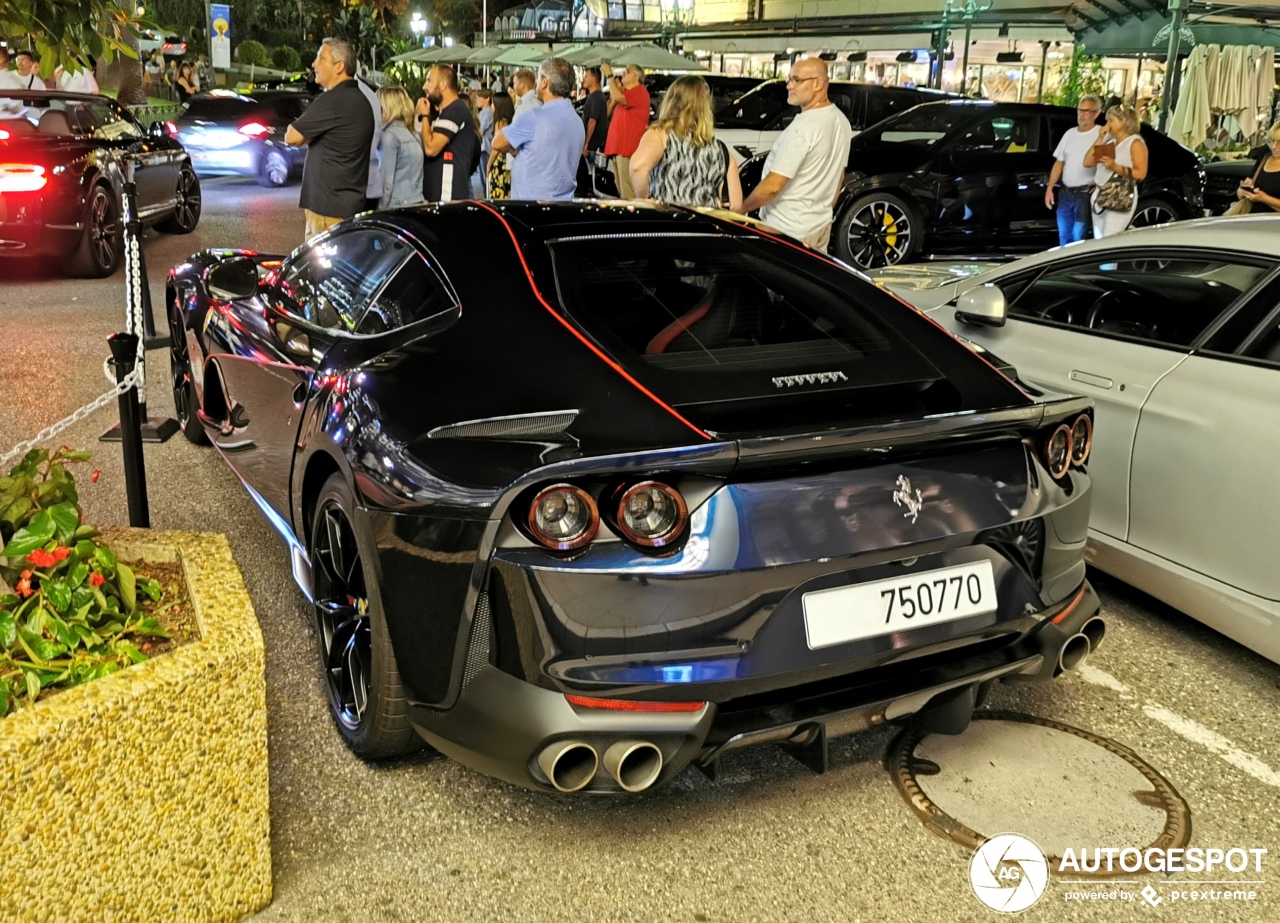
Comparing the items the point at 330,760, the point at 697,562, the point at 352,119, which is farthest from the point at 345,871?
the point at 352,119

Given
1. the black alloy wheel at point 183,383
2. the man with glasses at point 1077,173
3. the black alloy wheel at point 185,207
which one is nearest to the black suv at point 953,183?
the man with glasses at point 1077,173

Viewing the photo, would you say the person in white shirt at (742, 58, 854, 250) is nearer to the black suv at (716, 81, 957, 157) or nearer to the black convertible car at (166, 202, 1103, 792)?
the black convertible car at (166, 202, 1103, 792)

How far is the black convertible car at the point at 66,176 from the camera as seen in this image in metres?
10.2

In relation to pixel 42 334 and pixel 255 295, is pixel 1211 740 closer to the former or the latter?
pixel 255 295

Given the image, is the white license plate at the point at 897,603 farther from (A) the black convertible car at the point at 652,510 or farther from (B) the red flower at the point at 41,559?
(B) the red flower at the point at 41,559

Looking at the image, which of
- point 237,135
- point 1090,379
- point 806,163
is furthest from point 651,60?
point 1090,379

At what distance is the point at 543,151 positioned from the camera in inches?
349

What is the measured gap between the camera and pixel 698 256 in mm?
3680

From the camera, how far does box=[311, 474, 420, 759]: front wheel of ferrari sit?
3.01m

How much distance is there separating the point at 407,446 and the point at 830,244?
9724mm

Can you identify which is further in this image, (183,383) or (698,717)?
(183,383)

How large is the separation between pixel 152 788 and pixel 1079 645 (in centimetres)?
222

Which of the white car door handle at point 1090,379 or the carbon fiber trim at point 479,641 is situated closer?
the carbon fiber trim at point 479,641

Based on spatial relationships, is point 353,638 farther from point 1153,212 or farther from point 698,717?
point 1153,212
